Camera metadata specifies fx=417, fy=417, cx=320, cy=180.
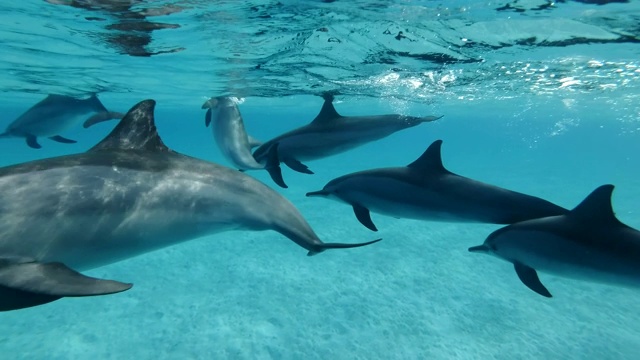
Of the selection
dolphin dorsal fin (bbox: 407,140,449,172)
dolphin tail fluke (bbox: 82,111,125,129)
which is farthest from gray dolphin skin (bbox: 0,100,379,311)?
dolphin tail fluke (bbox: 82,111,125,129)

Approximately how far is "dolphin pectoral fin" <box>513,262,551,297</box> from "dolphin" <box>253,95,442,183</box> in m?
4.19

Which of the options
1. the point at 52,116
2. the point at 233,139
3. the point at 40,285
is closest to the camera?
the point at 40,285

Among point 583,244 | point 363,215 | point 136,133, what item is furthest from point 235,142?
point 583,244

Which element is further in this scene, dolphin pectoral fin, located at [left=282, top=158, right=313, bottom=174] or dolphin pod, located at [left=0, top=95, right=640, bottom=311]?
dolphin pectoral fin, located at [left=282, top=158, right=313, bottom=174]

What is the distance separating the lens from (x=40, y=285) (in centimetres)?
338

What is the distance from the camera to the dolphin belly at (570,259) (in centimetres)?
477

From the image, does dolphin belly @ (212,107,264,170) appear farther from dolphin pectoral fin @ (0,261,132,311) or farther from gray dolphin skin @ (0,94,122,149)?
dolphin pectoral fin @ (0,261,132,311)

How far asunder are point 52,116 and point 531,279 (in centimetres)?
1388

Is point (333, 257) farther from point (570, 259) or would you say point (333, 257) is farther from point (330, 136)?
point (570, 259)

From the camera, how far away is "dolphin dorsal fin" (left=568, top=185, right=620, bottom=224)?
16.6 ft

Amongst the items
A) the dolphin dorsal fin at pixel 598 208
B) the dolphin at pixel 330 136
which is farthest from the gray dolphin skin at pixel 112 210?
the dolphin at pixel 330 136

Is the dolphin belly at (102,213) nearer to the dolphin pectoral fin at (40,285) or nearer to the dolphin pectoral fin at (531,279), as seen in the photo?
the dolphin pectoral fin at (40,285)

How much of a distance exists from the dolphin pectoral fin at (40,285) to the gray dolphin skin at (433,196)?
13.5ft

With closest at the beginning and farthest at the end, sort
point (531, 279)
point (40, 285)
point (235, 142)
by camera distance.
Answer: point (40, 285) → point (531, 279) → point (235, 142)
